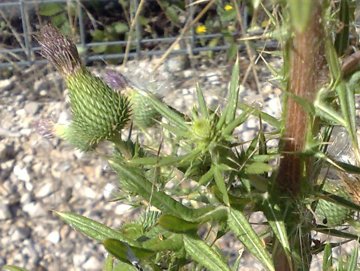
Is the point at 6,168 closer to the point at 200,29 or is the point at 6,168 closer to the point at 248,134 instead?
the point at 248,134

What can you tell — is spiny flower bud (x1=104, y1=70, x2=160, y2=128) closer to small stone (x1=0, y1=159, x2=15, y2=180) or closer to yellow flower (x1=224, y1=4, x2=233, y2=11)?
small stone (x1=0, y1=159, x2=15, y2=180)

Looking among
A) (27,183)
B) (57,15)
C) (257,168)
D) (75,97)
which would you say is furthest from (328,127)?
(57,15)

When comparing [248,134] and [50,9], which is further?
[50,9]

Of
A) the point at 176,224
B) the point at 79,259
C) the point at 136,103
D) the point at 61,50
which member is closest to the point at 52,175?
the point at 79,259

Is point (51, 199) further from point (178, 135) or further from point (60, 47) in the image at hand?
point (178, 135)

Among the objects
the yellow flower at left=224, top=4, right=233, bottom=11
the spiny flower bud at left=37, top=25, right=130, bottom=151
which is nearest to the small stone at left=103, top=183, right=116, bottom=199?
the yellow flower at left=224, top=4, right=233, bottom=11
